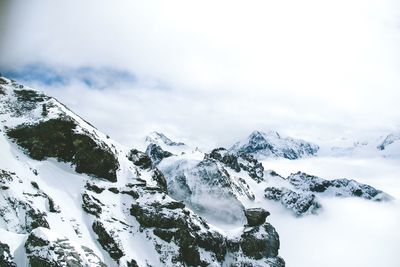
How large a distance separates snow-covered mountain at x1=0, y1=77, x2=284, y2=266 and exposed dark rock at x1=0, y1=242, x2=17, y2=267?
5.55m

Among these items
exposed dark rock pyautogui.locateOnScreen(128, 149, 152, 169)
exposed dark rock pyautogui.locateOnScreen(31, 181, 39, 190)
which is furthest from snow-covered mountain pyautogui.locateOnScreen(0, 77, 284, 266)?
exposed dark rock pyautogui.locateOnScreen(128, 149, 152, 169)

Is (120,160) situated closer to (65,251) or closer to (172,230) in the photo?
(172,230)

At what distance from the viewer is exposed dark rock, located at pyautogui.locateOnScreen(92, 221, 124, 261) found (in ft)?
317

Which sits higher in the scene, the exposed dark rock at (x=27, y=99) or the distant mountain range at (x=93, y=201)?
the exposed dark rock at (x=27, y=99)

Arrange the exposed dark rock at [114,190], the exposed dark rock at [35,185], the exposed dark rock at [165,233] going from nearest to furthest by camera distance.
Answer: the exposed dark rock at [35,185]
the exposed dark rock at [165,233]
the exposed dark rock at [114,190]

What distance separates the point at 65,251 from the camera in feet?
243

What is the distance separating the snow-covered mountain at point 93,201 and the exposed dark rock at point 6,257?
218 inches

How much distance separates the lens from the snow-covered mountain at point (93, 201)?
91125 millimetres

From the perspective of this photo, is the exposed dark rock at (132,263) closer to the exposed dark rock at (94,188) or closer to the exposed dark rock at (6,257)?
the exposed dark rock at (94,188)

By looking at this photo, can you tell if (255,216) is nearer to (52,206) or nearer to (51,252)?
(52,206)

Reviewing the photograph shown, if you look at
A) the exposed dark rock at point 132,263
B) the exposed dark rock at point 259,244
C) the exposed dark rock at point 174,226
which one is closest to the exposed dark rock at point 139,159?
the exposed dark rock at point 174,226

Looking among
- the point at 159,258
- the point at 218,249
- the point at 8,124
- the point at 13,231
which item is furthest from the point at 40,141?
the point at 218,249

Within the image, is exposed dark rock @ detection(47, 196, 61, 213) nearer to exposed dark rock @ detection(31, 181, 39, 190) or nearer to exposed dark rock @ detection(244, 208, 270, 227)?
exposed dark rock @ detection(31, 181, 39, 190)

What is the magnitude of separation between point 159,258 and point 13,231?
32.8 metres
